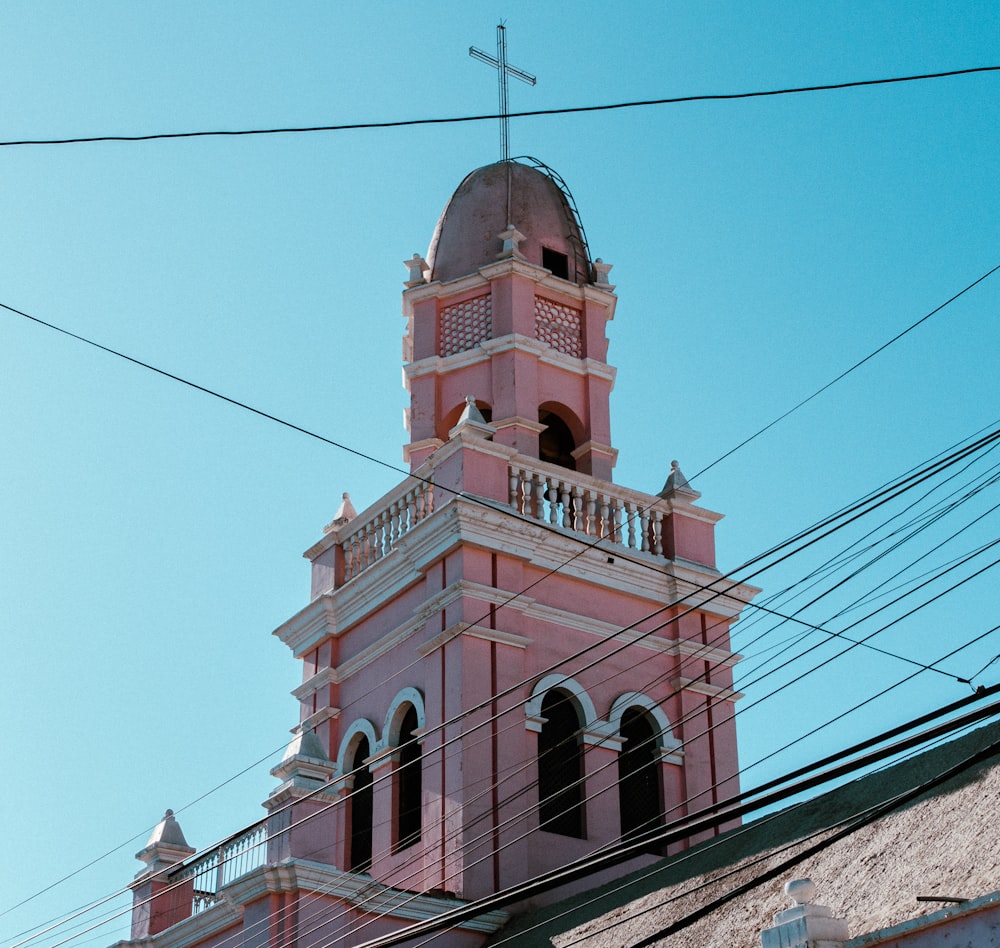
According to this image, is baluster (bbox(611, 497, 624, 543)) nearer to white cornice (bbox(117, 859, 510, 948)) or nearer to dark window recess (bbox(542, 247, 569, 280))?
dark window recess (bbox(542, 247, 569, 280))

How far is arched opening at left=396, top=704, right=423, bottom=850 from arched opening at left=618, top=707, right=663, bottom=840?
218cm

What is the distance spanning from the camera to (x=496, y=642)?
18.0 metres

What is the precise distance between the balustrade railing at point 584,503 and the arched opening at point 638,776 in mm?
2048

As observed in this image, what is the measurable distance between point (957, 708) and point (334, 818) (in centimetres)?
978

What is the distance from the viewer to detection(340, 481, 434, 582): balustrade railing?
19.2 metres

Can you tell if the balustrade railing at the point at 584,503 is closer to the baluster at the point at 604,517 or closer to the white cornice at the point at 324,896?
the baluster at the point at 604,517

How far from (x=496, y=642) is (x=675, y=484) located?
361 cm

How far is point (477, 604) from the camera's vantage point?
18.1 meters

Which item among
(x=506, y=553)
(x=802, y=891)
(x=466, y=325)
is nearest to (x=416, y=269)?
(x=466, y=325)

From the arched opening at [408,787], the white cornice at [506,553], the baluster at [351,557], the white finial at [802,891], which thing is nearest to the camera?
the white finial at [802,891]

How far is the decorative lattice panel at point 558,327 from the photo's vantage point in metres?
21.7

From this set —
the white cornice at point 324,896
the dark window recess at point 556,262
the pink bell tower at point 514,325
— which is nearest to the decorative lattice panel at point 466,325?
the pink bell tower at point 514,325

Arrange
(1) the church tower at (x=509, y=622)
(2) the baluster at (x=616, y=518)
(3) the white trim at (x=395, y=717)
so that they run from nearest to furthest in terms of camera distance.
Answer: (1) the church tower at (x=509, y=622) → (3) the white trim at (x=395, y=717) → (2) the baluster at (x=616, y=518)

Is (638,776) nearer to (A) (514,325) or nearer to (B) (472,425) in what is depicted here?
(B) (472,425)
